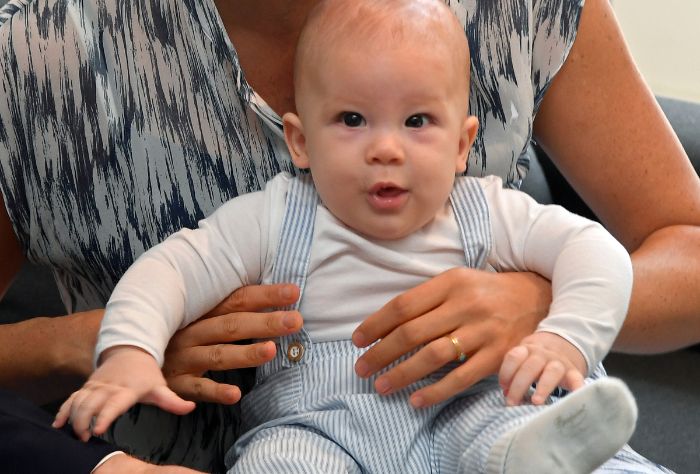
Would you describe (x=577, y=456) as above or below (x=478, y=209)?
below

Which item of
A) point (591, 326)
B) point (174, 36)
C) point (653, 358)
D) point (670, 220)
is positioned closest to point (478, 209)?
point (591, 326)

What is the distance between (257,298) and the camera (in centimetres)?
109

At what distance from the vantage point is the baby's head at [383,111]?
1.05 m

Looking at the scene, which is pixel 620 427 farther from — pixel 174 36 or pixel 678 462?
pixel 678 462

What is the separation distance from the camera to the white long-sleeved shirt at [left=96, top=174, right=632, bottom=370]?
3.42 ft

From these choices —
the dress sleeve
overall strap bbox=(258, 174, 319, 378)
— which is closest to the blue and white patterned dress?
the dress sleeve

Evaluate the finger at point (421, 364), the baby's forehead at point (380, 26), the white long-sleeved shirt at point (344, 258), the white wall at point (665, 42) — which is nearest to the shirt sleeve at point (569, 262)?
the white long-sleeved shirt at point (344, 258)

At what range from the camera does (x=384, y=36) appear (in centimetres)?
105

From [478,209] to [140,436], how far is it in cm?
54

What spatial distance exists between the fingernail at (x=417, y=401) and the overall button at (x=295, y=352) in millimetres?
160

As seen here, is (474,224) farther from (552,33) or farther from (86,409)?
(86,409)

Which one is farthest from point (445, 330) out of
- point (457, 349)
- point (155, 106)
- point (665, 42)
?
point (665, 42)

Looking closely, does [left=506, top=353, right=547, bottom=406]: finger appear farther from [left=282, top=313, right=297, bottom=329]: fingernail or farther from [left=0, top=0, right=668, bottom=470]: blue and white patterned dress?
[left=0, top=0, right=668, bottom=470]: blue and white patterned dress

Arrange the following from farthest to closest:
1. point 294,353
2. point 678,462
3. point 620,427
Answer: point 678,462 → point 294,353 → point 620,427
